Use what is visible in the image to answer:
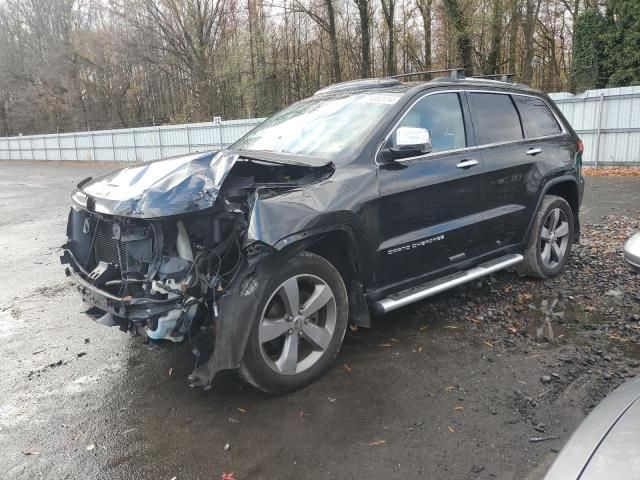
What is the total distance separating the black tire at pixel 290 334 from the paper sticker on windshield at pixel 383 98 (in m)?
1.46

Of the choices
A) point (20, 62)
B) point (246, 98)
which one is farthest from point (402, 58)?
point (20, 62)

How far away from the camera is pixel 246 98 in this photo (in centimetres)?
3173

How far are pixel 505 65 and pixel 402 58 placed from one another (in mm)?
5860

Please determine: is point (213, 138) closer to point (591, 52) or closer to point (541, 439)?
point (591, 52)

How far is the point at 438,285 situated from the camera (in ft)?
13.5

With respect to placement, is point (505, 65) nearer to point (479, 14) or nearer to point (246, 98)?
point (479, 14)

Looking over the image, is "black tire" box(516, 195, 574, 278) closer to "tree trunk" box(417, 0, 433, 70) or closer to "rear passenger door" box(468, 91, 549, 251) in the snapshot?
"rear passenger door" box(468, 91, 549, 251)

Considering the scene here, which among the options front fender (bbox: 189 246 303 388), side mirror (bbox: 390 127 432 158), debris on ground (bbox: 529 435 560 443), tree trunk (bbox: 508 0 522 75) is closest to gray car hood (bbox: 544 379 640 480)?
debris on ground (bbox: 529 435 560 443)

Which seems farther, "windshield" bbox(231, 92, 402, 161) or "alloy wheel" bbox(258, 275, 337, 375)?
"windshield" bbox(231, 92, 402, 161)

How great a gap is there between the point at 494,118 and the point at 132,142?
27.1 metres

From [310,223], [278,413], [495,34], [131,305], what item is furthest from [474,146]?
[495,34]

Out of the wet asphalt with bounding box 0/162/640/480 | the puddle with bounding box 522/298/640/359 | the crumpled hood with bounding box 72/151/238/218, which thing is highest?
the crumpled hood with bounding box 72/151/238/218

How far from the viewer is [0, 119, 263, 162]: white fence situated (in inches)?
935

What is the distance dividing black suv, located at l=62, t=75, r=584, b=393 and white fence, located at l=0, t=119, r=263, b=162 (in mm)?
14769
